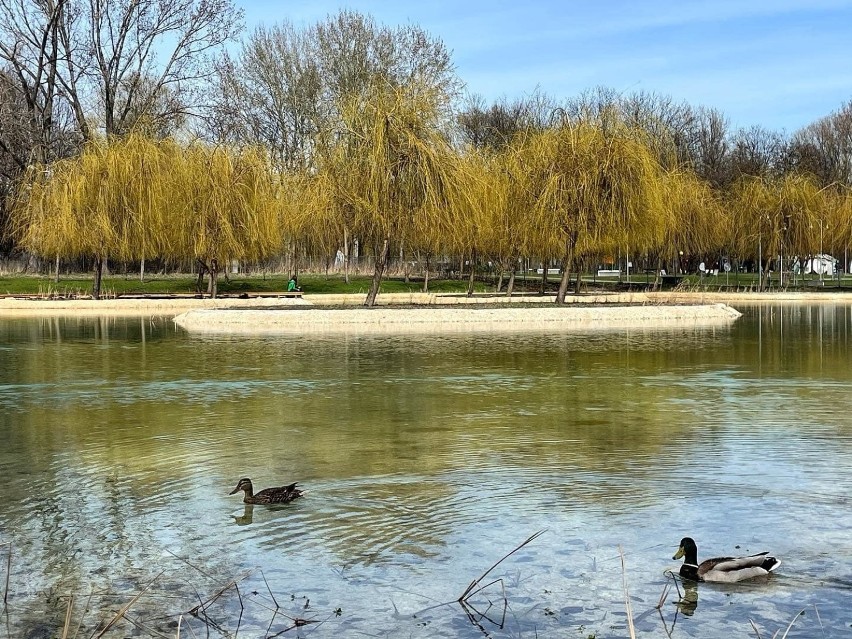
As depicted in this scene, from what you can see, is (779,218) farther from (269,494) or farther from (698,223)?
(269,494)

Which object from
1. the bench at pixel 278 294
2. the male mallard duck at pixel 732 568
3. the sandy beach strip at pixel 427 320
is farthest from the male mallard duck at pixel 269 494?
the bench at pixel 278 294

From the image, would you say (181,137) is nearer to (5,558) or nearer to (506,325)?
(506,325)

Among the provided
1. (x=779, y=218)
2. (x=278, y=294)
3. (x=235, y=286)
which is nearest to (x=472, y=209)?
(x=278, y=294)

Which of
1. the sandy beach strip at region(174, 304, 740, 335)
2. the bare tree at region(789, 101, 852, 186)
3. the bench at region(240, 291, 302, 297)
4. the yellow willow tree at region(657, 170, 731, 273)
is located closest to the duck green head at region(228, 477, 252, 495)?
the sandy beach strip at region(174, 304, 740, 335)

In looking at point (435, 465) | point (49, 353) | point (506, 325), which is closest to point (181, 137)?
point (506, 325)

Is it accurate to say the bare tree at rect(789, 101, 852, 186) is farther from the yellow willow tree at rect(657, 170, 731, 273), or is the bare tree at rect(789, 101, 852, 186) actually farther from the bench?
the bench

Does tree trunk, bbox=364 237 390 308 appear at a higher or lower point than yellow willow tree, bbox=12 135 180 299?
lower

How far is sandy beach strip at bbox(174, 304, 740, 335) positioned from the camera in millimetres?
31703

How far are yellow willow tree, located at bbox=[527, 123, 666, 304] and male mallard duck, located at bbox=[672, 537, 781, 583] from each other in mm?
29945

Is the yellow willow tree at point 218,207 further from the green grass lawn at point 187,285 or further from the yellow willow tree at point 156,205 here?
the green grass lawn at point 187,285

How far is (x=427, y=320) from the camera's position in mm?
33281

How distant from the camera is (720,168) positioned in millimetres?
84438

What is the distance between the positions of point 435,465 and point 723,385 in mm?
7894

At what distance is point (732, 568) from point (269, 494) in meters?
3.94
